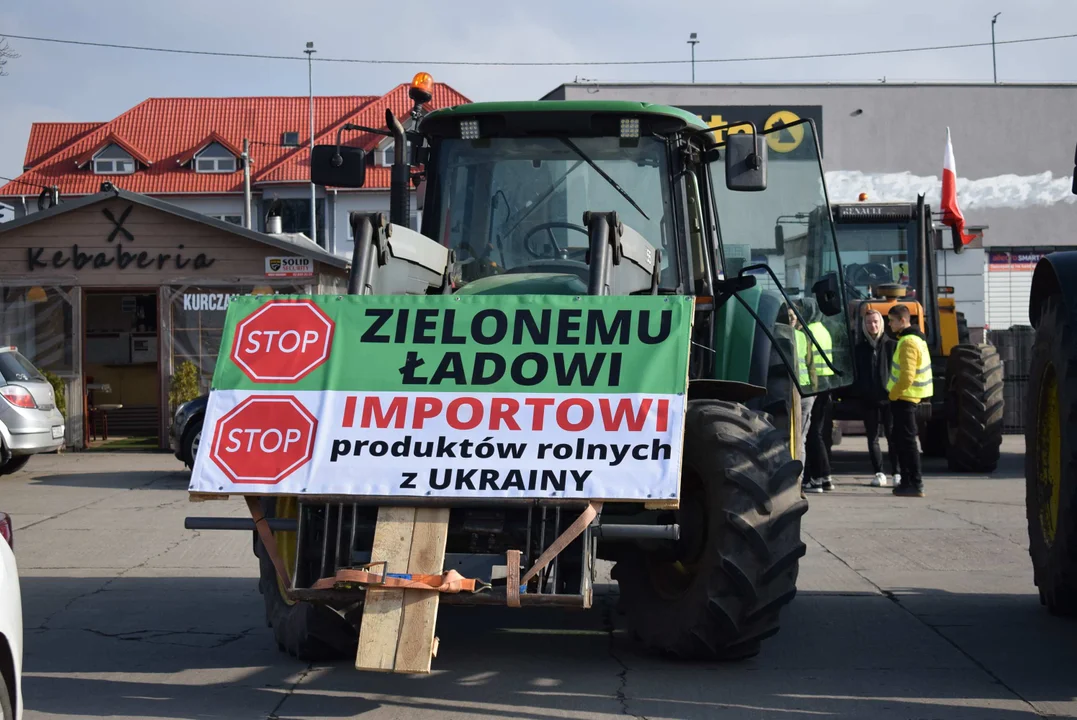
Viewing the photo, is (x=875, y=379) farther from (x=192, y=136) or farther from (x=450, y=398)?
(x=192, y=136)

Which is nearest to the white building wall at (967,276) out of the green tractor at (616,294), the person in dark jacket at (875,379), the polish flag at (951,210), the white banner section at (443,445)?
the polish flag at (951,210)

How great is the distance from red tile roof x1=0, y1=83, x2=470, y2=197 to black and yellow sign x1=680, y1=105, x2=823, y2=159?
34.0m

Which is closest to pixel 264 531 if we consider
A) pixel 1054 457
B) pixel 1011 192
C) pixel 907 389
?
pixel 1054 457

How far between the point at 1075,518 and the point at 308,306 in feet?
11.0

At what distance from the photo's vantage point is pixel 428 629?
5.05m

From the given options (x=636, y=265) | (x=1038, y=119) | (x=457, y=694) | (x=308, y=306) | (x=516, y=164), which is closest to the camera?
(x=457, y=694)

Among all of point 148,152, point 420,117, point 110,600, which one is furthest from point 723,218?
point 148,152

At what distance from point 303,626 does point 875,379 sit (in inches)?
377

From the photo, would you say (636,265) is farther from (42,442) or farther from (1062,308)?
(42,442)

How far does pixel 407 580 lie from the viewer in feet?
16.8

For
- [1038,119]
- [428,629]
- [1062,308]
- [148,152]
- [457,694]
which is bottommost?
[457,694]

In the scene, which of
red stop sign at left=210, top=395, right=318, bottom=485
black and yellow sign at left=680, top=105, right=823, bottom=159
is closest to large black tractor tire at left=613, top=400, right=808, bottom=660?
red stop sign at left=210, top=395, right=318, bottom=485

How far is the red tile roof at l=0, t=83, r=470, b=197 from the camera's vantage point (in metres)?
58.1

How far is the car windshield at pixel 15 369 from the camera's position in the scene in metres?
16.4
